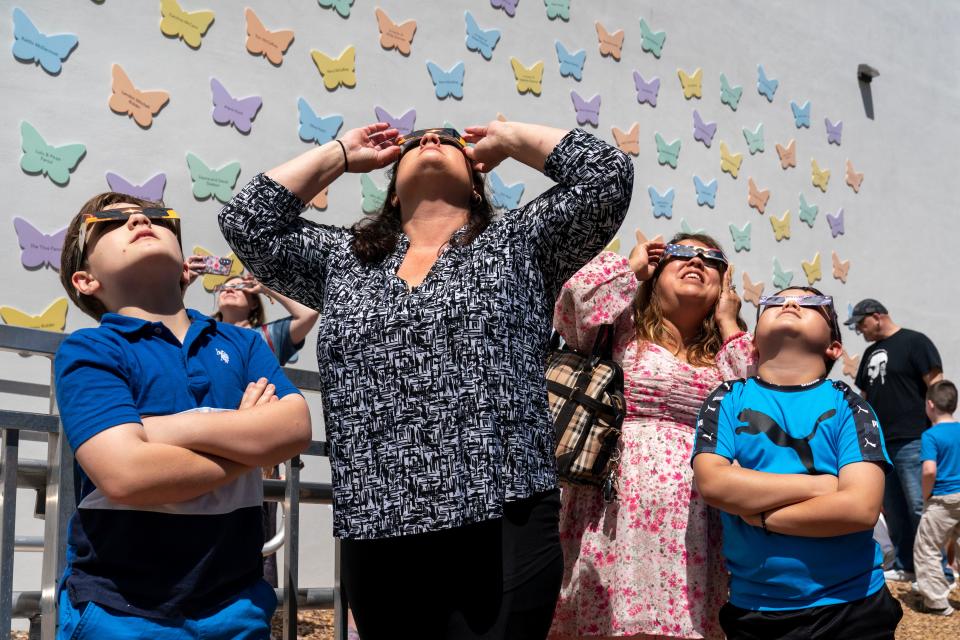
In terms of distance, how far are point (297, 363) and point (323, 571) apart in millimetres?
1101

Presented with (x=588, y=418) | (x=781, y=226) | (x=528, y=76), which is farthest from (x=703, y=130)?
(x=588, y=418)

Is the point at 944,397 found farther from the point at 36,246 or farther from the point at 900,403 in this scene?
the point at 36,246

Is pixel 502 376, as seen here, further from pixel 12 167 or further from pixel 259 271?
pixel 12 167

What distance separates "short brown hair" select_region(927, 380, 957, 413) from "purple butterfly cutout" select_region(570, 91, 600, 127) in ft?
9.16

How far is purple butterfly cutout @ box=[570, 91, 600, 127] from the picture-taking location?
22.7ft

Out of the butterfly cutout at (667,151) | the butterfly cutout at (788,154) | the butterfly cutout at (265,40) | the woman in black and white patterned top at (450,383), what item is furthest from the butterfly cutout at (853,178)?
the woman in black and white patterned top at (450,383)

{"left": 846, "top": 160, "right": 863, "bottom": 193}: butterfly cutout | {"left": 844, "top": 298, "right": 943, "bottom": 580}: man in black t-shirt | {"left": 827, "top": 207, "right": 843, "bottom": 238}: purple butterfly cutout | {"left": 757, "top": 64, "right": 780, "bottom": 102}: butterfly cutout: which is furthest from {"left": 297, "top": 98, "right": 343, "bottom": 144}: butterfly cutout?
{"left": 846, "top": 160, "right": 863, "bottom": 193}: butterfly cutout

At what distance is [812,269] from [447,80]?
12.8ft

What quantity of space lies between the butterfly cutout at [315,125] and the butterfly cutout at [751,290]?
12.1ft

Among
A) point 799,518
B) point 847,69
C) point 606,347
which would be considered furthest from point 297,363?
point 847,69

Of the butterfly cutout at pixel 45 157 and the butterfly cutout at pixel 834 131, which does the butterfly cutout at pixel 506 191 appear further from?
the butterfly cutout at pixel 834 131

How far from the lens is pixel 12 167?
4.64 metres

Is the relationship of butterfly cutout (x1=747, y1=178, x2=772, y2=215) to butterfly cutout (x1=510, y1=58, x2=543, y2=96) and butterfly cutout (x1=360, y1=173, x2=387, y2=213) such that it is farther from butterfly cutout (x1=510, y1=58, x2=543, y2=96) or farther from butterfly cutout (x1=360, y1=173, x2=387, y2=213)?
butterfly cutout (x1=360, y1=173, x2=387, y2=213)

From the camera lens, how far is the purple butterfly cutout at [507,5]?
21.4ft
